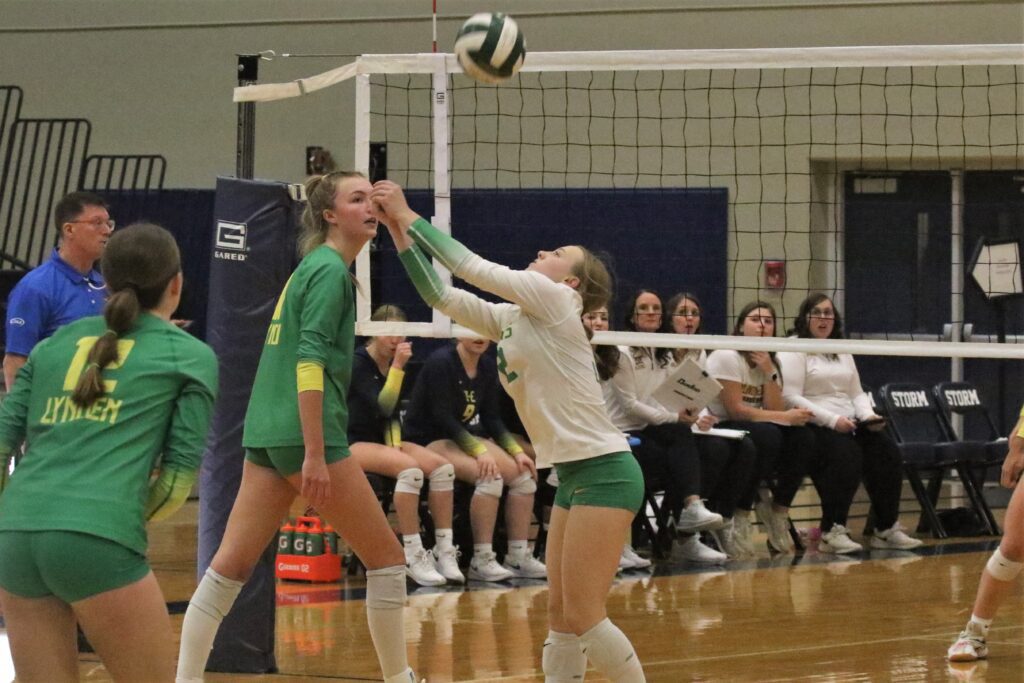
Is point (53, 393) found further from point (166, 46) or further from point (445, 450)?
point (166, 46)

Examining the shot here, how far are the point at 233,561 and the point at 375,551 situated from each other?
1.31 feet

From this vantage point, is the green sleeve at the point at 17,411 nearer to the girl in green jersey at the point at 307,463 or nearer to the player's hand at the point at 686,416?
the girl in green jersey at the point at 307,463

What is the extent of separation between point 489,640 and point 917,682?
163 centimetres

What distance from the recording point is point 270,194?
5.11 metres

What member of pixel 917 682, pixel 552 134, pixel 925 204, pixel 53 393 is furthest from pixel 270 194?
pixel 925 204

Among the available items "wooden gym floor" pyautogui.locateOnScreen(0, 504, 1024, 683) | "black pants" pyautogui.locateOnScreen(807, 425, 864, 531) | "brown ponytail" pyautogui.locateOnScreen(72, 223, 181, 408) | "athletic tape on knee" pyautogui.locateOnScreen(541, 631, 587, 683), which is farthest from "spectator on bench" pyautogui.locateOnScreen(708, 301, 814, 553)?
"brown ponytail" pyautogui.locateOnScreen(72, 223, 181, 408)

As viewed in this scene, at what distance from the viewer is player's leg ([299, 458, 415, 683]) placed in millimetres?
4117

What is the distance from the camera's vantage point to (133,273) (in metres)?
2.96

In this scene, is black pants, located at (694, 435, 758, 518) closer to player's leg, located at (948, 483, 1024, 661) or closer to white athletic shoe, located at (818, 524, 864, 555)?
white athletic shoe, located at (818, 524, 864, 555)

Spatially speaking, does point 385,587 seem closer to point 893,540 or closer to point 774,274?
point 893,540

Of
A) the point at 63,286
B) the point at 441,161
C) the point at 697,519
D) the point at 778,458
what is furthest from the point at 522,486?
the point at 63,286

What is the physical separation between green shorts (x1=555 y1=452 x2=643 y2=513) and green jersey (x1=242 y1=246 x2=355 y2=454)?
0.68m

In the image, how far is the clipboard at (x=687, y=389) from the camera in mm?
8117

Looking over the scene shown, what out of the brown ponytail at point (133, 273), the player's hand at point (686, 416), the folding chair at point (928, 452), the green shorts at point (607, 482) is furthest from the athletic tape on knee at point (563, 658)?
the folding chair at point (928, 452)
